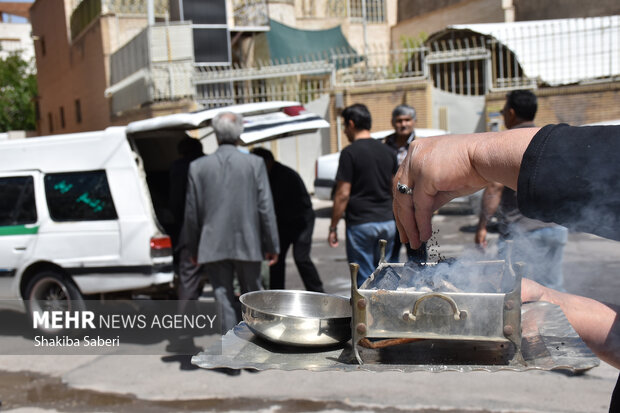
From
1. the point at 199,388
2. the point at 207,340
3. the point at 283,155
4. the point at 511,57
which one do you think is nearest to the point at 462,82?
the point at 511,57

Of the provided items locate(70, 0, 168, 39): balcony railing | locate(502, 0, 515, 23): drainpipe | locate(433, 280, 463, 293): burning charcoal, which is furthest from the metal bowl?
locate(502, 0, 515, 23): drainpipe

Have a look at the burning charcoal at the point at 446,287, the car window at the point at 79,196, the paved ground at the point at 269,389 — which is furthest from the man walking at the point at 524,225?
the car window at the point at 79,196

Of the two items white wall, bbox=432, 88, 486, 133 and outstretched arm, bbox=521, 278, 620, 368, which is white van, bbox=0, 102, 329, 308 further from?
white wall, bbox=432, 88, 486, 133

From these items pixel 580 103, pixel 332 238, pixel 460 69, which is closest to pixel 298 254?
pixel 332 238

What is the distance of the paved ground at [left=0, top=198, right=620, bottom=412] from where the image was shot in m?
4.28

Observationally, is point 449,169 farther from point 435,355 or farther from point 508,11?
point 508,11

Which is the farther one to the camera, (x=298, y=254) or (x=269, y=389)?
(x=298, y=254)

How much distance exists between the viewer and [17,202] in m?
6.16

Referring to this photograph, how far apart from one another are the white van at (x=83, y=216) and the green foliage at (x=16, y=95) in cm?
3309

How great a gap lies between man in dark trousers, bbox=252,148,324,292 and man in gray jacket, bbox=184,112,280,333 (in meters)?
1.14

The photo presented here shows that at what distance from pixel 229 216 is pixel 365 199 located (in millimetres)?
1230

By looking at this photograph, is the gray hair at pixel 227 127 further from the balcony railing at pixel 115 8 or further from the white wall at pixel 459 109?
the balcony railing at pixel 115 8

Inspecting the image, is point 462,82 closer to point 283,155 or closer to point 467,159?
point 283,155

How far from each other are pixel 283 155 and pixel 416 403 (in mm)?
13544
